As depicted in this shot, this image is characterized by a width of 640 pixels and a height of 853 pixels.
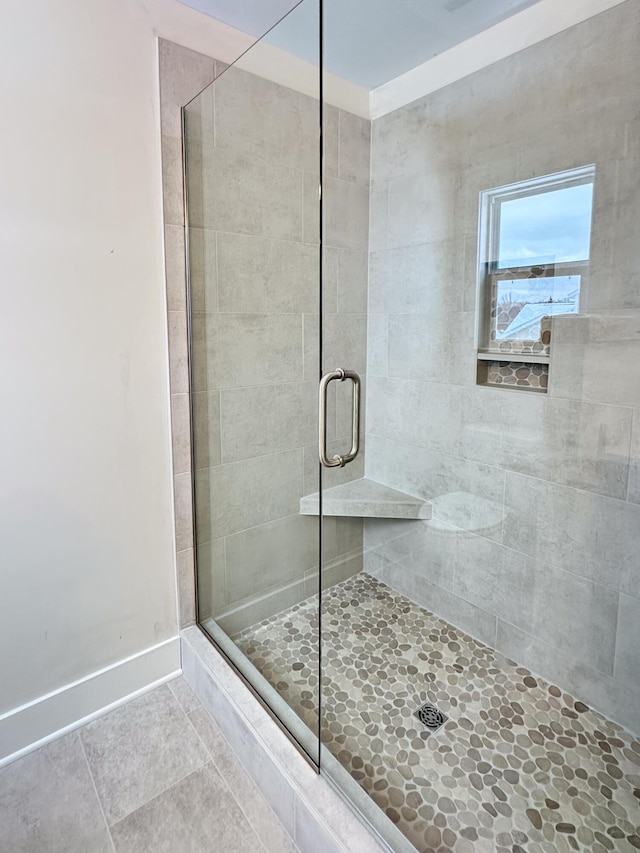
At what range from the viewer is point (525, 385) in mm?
1859

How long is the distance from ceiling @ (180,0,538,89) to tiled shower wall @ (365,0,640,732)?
0.57 feet

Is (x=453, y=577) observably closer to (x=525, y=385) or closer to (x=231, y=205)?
(x=525, y=385)

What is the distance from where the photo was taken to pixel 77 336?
152cm

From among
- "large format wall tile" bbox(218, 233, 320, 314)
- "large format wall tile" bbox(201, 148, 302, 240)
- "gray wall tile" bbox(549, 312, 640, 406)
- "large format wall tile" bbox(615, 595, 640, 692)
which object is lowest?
"large format wall tile" bbox(615, 595, 640, 692)

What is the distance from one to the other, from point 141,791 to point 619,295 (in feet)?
7.03

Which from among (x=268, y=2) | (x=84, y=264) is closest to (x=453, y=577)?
(x=84, y=264)

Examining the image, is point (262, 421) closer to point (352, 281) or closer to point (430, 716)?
point (352, 281)

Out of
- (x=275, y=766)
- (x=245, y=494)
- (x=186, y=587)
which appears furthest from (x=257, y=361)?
(x=275, y=766)

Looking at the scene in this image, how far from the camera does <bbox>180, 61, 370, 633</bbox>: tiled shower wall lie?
1691 mm

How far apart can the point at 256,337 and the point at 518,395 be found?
1.04 metres

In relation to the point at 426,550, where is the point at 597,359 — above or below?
above

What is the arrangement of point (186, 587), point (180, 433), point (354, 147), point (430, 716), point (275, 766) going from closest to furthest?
point (275, 766), point (430, 716), point (180, 433), point (186, 587), point (354, 147)

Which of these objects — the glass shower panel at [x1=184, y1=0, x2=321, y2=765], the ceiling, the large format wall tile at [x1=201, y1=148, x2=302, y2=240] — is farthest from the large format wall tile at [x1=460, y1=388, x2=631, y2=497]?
the ceiling

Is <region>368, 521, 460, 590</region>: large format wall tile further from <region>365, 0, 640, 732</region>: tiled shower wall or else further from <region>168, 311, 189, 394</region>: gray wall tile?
<region>168, 311, 189, 394</region>: gray wall tile
